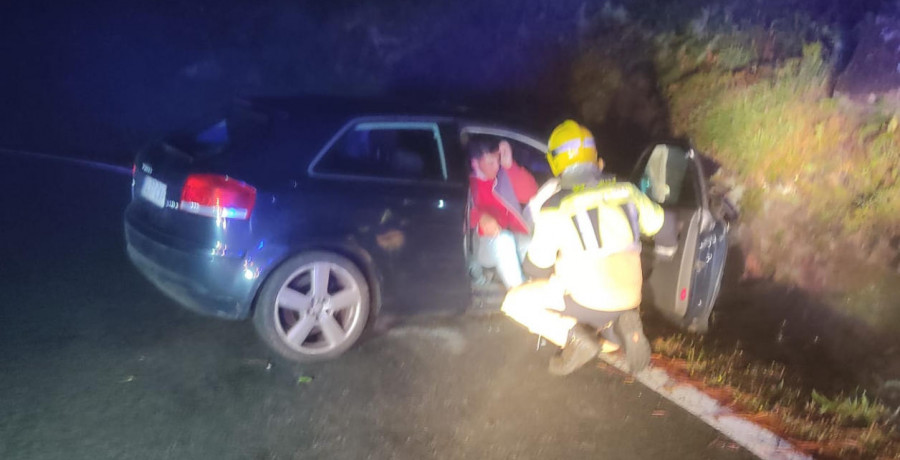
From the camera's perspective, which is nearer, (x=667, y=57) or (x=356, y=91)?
(x=667, y=57)

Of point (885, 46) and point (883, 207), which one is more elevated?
point (885, 46)

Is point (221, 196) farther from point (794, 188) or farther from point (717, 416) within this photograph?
point (794, 188)

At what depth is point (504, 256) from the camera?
201 inches

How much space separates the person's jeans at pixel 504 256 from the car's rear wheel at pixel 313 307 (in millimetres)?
854

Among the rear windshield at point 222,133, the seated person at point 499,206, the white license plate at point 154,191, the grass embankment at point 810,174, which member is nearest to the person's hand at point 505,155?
the seated person at point 499,206

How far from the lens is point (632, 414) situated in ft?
14.5

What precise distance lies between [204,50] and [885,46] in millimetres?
11646

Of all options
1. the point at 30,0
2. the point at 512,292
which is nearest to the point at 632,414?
the point at 512,292

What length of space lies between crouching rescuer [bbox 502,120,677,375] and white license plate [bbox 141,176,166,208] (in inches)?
87.3

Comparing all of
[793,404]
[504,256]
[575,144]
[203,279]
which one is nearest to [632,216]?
[575,144]

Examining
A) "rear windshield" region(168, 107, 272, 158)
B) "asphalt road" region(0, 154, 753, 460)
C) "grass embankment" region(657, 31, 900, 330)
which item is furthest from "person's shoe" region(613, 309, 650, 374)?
"grass embankment" region(657, 31, 900, 330)

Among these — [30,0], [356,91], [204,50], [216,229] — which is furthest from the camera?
[30,0]

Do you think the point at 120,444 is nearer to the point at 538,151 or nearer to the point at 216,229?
the point at 216,229

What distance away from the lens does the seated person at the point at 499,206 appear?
511 centimetres
